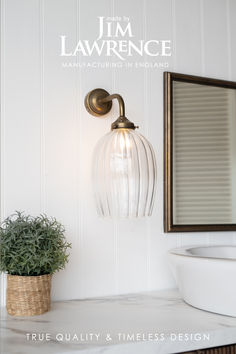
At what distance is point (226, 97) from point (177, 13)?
36cm

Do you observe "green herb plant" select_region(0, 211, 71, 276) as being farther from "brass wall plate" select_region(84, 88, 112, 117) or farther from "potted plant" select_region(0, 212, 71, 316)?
"brass wall plate" select_region(84, 88, 112, 117)

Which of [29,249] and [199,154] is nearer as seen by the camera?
[29,249]

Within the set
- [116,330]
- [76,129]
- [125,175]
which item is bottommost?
[116,330]

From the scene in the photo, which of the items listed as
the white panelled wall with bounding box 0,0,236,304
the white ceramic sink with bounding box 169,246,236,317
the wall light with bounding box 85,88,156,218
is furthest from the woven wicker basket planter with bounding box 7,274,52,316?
the white ceramic sink with bounding box 169,246,236,317

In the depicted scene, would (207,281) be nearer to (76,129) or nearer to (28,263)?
(28,263)

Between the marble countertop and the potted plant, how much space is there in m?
0.04

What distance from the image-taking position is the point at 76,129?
49.4 inches

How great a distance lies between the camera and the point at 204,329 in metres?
0.93

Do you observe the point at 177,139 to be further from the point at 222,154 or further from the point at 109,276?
the point at 109,276

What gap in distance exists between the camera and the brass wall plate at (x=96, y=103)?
4.12 ft

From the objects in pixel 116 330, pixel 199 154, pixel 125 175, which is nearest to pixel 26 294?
pixel 116 330

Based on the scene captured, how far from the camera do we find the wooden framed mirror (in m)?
1.37

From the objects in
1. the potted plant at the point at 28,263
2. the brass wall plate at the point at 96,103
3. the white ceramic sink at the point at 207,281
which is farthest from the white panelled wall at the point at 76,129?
the white ceramic sink at the point at 207,281

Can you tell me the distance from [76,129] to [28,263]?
0.46 meters
